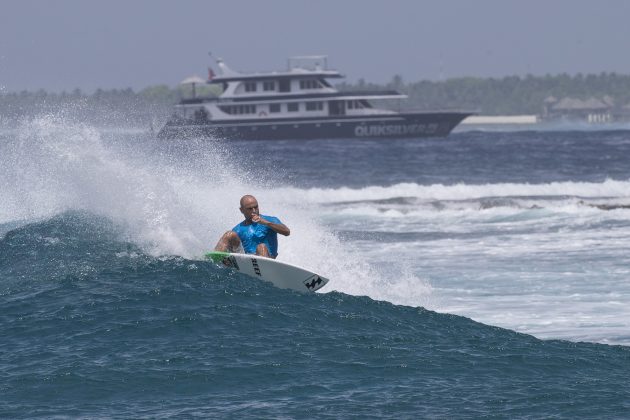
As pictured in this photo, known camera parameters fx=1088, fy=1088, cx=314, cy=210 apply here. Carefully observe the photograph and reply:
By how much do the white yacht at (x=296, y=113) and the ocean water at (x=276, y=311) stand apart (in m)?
67.2

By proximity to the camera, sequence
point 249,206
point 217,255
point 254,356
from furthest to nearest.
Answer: point 217,255, point 249,206, point 254,356

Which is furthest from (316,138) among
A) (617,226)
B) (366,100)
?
(617,226)

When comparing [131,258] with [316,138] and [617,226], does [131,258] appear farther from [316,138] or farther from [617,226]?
[316,138]

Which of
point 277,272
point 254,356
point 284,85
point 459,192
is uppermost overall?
A: point 284,85

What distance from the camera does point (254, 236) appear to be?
47.7ft

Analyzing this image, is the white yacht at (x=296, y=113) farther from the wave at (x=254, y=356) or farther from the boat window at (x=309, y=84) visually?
the wave at (x=254, y=356)

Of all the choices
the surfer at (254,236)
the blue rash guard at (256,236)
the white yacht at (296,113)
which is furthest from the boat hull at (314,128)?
the blue rash guard at (256,236)

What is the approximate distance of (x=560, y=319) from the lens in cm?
1550

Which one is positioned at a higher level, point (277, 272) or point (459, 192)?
point (277, 272)

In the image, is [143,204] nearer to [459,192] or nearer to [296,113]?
[459,192]

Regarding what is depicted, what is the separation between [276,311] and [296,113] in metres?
85.2

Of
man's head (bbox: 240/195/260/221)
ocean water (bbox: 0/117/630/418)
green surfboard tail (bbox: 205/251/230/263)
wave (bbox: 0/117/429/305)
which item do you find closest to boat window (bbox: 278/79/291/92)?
ocean water (bbox: 0/117/630/418)

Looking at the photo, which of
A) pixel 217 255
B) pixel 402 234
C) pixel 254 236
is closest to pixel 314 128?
pixel 402 234

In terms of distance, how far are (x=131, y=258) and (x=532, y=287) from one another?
6843 millimetres
